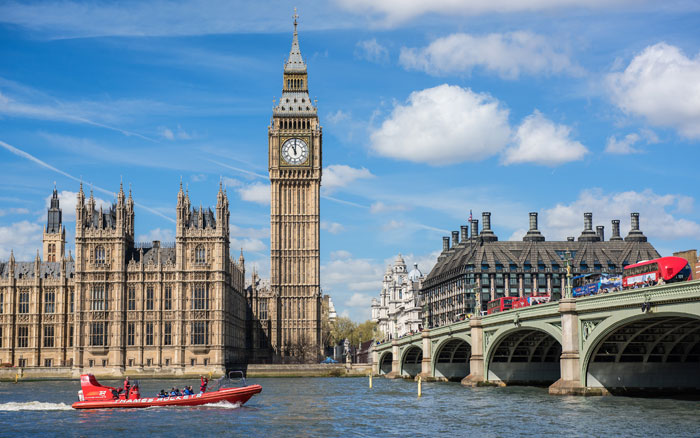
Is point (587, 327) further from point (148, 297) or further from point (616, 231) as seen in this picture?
point (616, 231)

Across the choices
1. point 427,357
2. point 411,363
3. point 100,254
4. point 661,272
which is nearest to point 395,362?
point 411,363

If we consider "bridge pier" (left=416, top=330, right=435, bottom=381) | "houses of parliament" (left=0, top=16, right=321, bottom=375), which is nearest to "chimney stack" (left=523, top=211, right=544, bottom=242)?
"houses of parliament" (left=0, top=16, right=321, bottom=375)

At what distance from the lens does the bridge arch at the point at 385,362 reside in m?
158

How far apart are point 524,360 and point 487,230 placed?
97.9 m

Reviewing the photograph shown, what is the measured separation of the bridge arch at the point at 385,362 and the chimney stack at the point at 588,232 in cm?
4954

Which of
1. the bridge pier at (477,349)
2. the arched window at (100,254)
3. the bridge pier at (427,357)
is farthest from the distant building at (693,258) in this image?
the arched window at (100,254)

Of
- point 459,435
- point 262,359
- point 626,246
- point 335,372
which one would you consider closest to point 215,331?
point 335,372

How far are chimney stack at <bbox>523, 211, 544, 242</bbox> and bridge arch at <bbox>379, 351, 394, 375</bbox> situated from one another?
41827mm

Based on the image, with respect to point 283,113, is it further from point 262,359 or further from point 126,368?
point 126,368

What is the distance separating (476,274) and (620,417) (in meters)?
120

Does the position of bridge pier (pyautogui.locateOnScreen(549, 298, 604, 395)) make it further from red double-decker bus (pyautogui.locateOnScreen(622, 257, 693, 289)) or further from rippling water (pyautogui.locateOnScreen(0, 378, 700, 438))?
red double-decker bus (pyautogui.locateOnScreen(622, 257, 693, 289))

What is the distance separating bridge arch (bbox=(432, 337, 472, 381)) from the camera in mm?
115625

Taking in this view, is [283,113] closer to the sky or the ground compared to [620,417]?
closer to the sky

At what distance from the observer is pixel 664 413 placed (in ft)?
200
